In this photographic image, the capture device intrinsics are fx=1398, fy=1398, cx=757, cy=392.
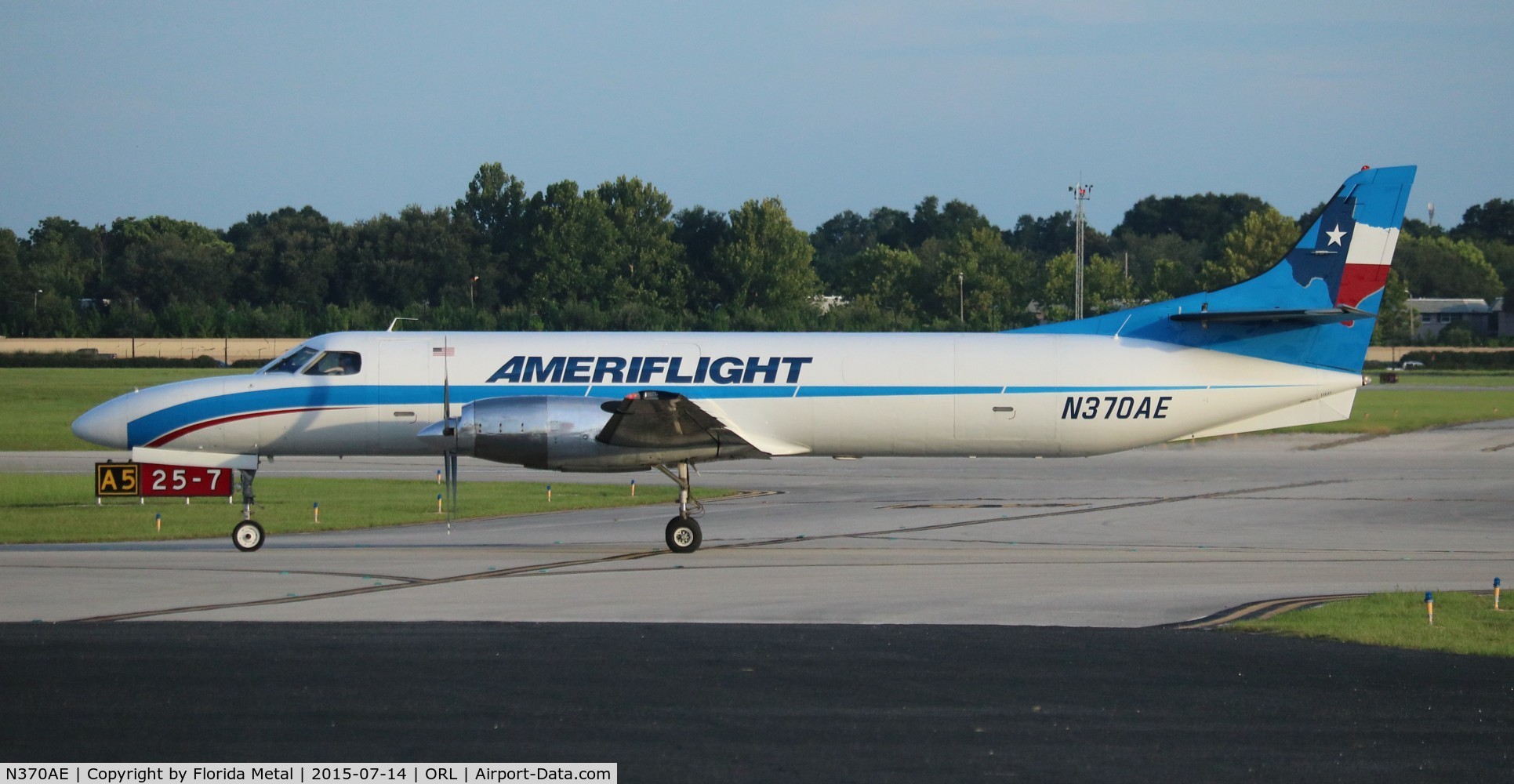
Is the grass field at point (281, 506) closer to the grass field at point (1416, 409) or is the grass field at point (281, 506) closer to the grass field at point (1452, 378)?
the grass field at point (1416, 409)

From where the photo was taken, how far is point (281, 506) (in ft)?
90.0

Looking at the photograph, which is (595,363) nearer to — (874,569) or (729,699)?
(874,569)

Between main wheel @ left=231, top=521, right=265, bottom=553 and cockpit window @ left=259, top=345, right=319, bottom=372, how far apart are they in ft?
8.32

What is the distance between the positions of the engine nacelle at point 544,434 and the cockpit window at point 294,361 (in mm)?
3037

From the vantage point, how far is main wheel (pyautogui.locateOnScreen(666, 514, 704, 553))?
20.8 meters

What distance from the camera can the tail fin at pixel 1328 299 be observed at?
73.0ft

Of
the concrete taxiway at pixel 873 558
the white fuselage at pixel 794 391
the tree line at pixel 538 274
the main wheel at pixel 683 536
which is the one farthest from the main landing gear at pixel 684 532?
the tree line at pixel 538 274

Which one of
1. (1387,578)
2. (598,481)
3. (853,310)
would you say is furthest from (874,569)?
(853,310)

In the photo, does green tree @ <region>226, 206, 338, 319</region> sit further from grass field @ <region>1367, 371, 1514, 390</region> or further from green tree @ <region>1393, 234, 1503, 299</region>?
green tree @ <region>1393, 234, 1503, 299</region>

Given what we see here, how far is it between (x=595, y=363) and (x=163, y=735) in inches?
504

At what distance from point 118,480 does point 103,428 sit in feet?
4.26

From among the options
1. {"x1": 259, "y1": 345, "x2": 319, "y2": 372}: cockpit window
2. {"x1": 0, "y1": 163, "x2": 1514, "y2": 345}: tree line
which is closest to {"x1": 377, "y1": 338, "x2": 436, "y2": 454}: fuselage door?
{"x1": 259, "y1": 345, "x2": 319, "y2": 372}: cockpit window

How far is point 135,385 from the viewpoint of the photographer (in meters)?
66.4

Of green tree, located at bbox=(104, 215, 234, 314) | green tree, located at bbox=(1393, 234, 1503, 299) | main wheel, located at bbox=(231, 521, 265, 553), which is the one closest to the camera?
main wheel, located at bbox=(231, 521, 265, 553)
